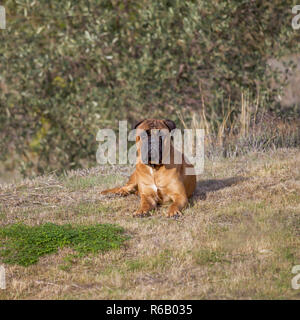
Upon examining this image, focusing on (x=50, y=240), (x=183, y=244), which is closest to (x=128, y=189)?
(x=50, y=240)

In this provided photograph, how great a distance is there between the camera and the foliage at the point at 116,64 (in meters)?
11.3

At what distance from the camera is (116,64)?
1173 cm

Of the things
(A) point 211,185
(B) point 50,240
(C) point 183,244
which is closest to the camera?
(C) point 183,244

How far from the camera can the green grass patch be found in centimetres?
497

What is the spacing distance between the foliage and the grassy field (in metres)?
4.29

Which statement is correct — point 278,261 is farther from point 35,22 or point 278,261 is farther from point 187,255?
point 35,22

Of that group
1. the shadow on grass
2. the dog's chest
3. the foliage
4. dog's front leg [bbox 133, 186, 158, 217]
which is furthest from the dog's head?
the foliage

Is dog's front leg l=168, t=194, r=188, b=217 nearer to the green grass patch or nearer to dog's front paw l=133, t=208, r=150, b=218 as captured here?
dog's front paw l=133, t=208, r=150, b=218

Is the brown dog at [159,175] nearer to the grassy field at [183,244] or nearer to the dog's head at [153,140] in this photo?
the dog's head at [153,140]

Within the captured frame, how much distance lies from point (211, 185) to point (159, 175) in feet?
3.69

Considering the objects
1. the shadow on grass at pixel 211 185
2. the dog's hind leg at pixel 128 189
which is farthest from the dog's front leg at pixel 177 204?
the dog's hind leg at pixel 128 189

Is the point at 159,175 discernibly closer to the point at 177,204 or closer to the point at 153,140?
the point at 177,204
